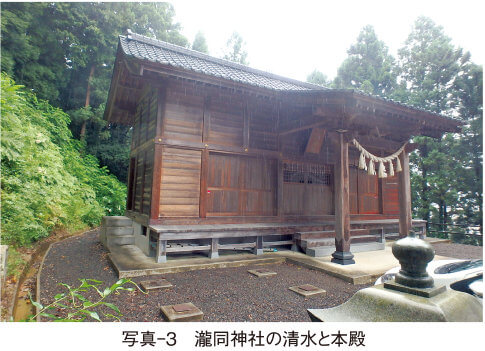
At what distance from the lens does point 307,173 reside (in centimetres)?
795

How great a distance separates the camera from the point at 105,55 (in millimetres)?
17047

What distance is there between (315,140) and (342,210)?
224cm

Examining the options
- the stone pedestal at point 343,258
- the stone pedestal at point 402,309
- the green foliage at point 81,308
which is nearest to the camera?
the stone pedestal at point 402,309

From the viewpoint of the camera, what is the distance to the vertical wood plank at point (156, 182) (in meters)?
5.82

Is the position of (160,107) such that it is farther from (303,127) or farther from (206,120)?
(303,127)

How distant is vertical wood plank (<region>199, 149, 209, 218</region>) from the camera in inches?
247

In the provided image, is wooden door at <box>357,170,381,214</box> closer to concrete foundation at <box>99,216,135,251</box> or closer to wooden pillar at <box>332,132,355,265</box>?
wooden pillar at <box>332,132,355,265</box>

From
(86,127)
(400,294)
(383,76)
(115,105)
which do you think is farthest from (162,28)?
(400,294)

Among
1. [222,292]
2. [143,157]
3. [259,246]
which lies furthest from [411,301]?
[143,157]

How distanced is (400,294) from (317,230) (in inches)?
226

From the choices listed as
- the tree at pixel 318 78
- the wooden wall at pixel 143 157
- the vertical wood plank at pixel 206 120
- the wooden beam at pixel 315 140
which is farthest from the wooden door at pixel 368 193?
the tree at pixel 318 78

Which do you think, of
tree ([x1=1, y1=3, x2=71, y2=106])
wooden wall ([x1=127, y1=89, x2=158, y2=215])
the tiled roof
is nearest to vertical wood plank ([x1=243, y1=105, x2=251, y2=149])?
the tiled roof

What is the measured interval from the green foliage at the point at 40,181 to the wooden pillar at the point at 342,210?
5764mm

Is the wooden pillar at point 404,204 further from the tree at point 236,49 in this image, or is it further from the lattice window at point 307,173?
the tree at point 236,49
